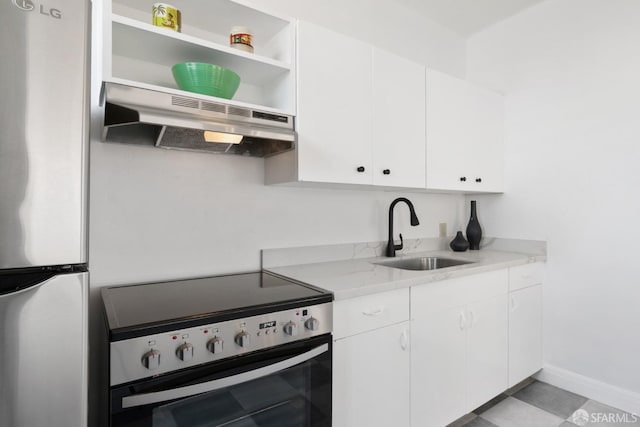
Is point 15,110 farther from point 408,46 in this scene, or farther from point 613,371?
point 613,371

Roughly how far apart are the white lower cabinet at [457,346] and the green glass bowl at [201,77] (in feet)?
3.97

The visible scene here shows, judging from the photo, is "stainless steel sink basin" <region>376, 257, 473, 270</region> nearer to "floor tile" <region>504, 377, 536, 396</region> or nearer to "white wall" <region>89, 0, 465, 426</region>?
"white wall" <region>89, 0, 465, 426</region>

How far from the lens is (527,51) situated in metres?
2.55

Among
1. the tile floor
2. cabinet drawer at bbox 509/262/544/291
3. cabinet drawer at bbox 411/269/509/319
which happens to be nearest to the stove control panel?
cabinet drawer at bbox 411/269/509/319

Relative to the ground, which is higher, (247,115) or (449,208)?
(247,115)

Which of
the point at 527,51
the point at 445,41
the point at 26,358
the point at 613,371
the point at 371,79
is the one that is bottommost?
the point at 613,371

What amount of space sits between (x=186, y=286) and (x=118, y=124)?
2.22 ft

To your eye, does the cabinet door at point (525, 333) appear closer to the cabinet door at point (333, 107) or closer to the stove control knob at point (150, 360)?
the cabinet door at point (333, 107)

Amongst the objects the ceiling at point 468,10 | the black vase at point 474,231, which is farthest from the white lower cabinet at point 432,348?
the ceiling at point 468,10

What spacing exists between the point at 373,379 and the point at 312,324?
44 cm

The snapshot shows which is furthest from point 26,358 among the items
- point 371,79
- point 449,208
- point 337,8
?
point 449,208

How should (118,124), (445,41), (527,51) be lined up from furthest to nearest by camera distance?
(445,41) → (527,51) → (118,124)

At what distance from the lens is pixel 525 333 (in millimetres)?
2297

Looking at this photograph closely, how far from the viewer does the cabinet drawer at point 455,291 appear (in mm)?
1650
